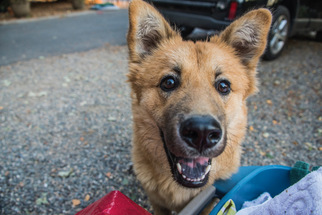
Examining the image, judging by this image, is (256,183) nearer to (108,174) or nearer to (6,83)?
(108,174)

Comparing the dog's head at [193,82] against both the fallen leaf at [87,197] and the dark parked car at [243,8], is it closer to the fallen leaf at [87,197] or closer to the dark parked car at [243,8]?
the fallen leaf at [87,197]

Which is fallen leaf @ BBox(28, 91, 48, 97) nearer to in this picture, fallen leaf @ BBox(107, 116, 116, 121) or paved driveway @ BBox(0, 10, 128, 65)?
fallen leaf @ BBox(107, 116, 116, 121)

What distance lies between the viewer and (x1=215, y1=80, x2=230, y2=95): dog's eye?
2050 mm

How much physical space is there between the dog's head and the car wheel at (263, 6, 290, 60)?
3863 millimetres

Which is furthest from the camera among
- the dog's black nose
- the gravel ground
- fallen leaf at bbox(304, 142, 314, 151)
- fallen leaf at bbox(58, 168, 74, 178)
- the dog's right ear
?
fallen leaf at bbox(304, 142, 314, 151)

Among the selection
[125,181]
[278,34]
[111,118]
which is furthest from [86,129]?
[278,34]

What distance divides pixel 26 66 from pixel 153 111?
5.38m

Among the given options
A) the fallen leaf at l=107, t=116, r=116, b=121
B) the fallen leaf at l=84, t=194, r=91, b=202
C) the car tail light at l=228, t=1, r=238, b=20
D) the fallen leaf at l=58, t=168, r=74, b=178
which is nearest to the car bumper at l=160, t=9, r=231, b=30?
the car tail light at l=228, t=1, r=238, b=20

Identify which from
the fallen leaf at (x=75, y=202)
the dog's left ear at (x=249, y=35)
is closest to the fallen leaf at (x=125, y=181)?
the fallen leaf at (x=75, y=202)

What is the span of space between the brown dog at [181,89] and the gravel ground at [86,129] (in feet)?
2.57

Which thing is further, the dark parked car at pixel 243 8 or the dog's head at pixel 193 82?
the dark parked car at pixel 243 8

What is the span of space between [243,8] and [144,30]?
344 centimetres

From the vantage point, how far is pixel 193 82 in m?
1.92

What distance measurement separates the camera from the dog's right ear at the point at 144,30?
198 centimetres
